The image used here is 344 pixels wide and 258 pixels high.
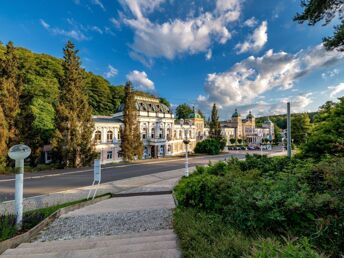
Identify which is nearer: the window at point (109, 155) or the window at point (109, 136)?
the window at point (109, 155)

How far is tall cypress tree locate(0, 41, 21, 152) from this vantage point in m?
19.4

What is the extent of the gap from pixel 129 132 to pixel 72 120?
27.4 feet

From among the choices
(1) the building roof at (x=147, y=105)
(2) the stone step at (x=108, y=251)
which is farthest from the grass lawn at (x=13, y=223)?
(1) the building roof at (x=147, y=105)

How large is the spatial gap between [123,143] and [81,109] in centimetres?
761

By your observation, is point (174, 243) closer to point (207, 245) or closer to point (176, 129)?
point (207, 245)

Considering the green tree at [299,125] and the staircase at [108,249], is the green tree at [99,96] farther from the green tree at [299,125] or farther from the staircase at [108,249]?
the green tree at [299,125]

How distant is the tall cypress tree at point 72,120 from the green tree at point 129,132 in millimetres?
5454

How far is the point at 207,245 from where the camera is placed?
2.74m

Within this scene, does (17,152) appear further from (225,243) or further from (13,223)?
(225,243)

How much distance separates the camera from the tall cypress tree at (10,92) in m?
19.4

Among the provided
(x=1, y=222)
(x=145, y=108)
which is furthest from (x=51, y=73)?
(x=1, y=222)

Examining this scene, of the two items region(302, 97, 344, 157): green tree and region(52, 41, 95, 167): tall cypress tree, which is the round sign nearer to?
region(302, 97, 344, 157): green tree

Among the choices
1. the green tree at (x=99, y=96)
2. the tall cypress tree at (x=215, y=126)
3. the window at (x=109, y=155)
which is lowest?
the window at (x=109, y=155)

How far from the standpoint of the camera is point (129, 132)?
28312 mm
